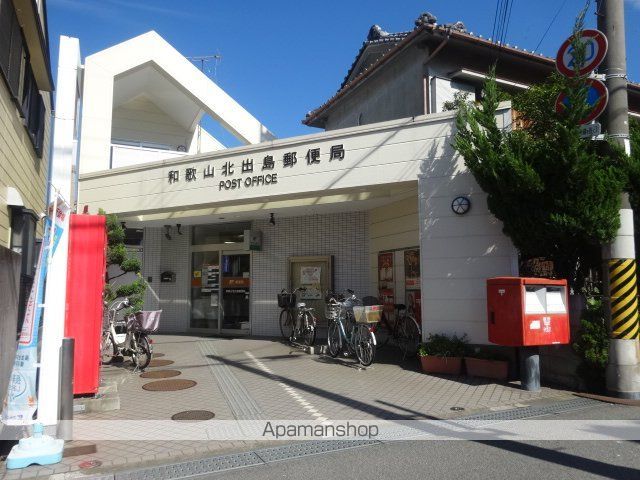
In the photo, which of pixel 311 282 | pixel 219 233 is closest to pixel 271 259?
pixel 311 282

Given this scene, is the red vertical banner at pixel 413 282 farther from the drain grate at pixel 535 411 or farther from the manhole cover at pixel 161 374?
the manhole cover at pixel 161 374

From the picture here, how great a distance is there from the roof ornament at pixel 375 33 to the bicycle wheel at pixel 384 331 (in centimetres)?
1125

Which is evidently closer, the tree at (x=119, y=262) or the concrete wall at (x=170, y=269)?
the tree at (x=119, y=262)

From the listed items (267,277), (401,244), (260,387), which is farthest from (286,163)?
(260,387)

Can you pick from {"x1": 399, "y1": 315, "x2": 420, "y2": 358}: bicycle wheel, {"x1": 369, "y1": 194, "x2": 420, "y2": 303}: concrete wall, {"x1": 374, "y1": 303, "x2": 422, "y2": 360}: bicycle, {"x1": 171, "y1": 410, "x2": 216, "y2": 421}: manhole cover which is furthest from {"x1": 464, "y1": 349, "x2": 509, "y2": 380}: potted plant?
{"x1": 171, "y1": 410, "x2": 216, "y2": 421}: manhole cover

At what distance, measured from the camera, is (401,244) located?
38.8 feet

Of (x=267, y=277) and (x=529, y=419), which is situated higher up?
(x=267, y=277)

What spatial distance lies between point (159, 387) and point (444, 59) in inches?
422

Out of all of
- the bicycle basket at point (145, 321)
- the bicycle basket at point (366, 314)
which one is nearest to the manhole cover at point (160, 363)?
the bicycle basket at point (145, 321)

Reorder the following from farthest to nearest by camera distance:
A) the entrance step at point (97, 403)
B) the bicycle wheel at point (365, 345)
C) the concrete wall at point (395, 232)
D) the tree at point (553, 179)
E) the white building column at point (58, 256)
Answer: the concrete wall at point (395, 232) → the bicycle wheel at point (365, 345) → the tree at point (553, 179) → the entrance step at point (97, 403) → the white building column at point (58, 256)

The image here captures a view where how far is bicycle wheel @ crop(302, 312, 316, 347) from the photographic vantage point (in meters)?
11.9

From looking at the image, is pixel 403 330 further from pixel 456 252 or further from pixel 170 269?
pixel 170 269

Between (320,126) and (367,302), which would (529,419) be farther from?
(320,126)

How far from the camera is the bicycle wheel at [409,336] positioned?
34.5 feet
